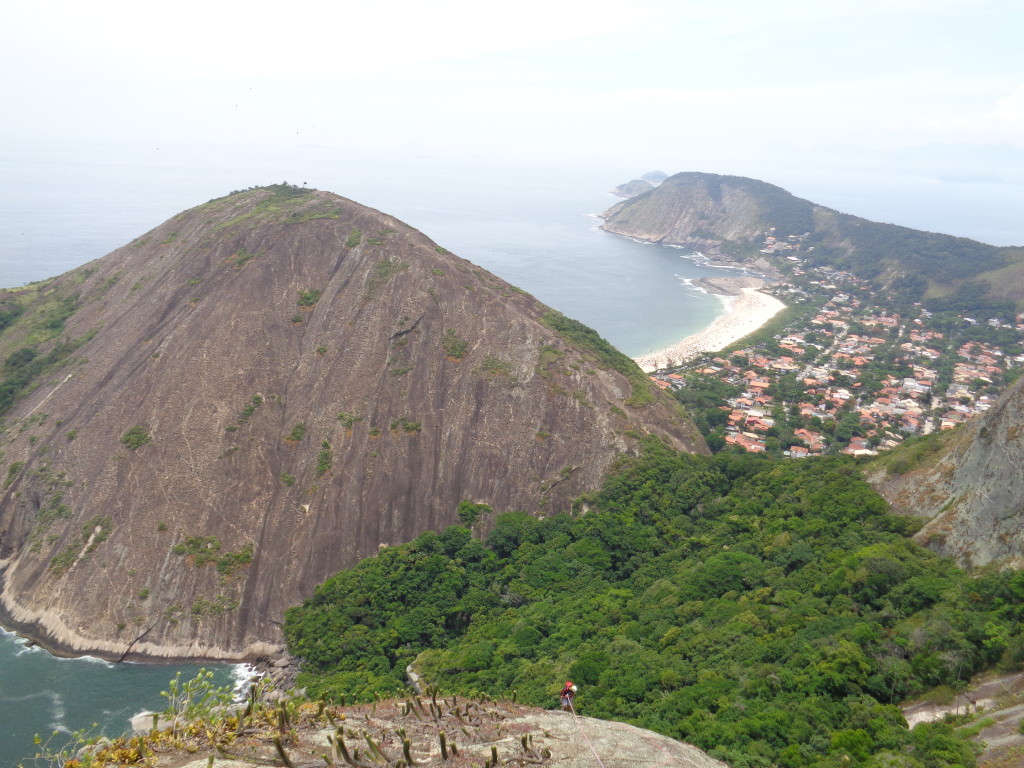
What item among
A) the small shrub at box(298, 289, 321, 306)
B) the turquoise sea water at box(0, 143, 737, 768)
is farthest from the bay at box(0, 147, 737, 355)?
the small shrub at box(298, 289, 321, 306)

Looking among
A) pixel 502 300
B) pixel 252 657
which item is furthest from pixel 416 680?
pixel 502 300

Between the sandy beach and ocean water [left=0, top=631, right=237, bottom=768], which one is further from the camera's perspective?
the sandy beach

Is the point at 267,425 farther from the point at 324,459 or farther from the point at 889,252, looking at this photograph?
the point at 889,252

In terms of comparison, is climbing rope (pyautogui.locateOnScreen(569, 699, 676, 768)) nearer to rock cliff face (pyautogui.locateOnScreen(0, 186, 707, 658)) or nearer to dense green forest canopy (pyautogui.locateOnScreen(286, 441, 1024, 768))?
dense green forest canopy (pyautogui.locateOnScreen(286, 441, 1024, 768))

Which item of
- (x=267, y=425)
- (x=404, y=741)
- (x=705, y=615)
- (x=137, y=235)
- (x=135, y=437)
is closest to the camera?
(x=404, y=741)

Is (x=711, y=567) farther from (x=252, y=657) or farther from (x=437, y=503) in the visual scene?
(x=252, y=657)

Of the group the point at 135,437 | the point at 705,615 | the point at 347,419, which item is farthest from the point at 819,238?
the point at 135,437
